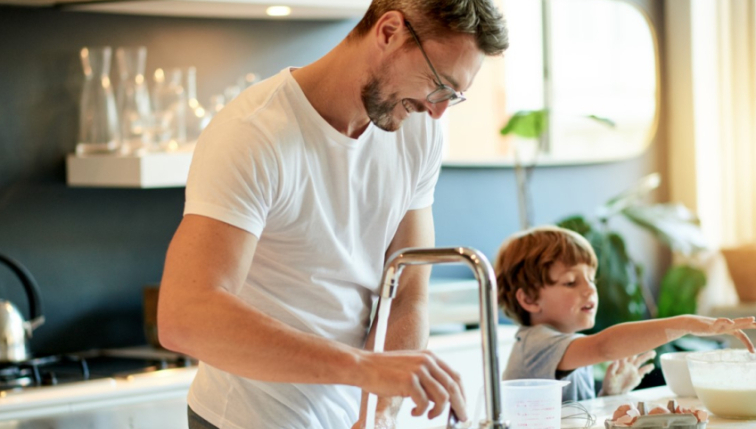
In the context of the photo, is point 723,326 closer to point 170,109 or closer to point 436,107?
point 436,107

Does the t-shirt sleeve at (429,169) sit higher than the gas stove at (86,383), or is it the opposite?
the t-shirt sleeve at (429,169)

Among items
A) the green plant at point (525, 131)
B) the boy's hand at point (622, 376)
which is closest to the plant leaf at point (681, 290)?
the green plant at point (525, 131)

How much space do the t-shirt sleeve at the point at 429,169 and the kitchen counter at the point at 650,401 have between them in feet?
1.38

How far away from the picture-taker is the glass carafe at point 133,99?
2.63 m

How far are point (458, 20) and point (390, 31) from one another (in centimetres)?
10

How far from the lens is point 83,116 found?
264 cm

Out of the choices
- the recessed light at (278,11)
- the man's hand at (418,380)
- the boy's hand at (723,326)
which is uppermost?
the recessed light at (278,11)

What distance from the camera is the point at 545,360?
1902mm

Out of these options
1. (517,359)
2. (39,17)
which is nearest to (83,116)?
(39,17)

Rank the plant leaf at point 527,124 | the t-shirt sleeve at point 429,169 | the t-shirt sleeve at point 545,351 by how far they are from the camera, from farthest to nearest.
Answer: the plant leaf at point 527,124 → the t-shirt sleeve at point 545,351 → the t-shirt sleeve at point 429,169

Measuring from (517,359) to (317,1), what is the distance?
1.16m

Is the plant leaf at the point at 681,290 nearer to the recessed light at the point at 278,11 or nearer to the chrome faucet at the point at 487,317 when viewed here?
the recessed light at the point at 278,11

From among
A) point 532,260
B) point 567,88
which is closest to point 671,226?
point 567,88

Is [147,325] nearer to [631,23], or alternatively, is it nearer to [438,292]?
[438,292]
